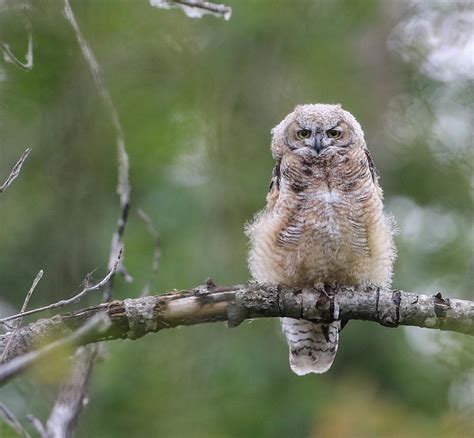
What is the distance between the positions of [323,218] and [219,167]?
5.66ft

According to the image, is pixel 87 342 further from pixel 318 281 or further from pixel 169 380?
pixel 169 380

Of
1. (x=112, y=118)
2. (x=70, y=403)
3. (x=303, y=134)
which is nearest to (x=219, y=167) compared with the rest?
(x=303, y=134)

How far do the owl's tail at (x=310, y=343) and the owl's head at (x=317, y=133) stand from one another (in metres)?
0.87

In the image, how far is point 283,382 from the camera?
579cm

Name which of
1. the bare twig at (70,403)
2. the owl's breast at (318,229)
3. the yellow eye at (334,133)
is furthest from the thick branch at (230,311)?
the yellow eye at (334,133)

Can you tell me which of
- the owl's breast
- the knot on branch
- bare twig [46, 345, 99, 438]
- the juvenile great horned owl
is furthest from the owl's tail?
bare twig [46, 345, 99, 438]

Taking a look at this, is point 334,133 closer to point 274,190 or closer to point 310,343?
point 274,190

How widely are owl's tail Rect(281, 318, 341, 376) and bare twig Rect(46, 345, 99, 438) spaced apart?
1.49 meters

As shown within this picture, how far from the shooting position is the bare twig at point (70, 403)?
9.15ft

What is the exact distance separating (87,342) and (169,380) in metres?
1.63

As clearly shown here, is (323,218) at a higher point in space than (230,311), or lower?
higher

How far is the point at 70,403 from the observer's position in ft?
9.49

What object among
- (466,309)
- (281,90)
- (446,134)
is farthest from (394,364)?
(466,309)

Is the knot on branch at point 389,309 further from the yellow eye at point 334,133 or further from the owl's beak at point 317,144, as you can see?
the yellow eye at point 334,133
